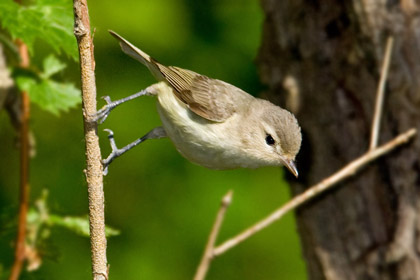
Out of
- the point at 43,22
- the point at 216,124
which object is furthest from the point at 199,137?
the point at 43,22

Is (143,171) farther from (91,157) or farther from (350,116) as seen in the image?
(91,157)

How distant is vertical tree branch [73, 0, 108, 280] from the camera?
1839 millimetres

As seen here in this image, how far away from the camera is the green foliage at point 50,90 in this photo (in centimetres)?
302

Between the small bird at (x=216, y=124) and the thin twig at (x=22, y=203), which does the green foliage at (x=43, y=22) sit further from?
the thin twig at (x=22, y=203)

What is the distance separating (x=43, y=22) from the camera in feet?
8.82

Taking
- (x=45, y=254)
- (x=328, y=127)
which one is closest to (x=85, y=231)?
(x=45, y=254)

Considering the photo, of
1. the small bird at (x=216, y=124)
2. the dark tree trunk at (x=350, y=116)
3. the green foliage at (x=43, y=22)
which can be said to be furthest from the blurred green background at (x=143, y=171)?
the green foliage at (x=43, y=22)

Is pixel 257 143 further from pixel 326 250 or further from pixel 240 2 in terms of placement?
pixel 240 2

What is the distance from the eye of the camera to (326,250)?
4.15 m

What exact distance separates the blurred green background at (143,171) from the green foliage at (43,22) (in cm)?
190

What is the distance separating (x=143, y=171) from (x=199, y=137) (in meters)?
1.86

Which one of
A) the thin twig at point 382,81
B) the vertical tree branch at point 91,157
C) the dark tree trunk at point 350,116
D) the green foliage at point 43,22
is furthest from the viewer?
the dark tree trunk at point 350,116

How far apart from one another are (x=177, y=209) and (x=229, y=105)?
59.0 inches

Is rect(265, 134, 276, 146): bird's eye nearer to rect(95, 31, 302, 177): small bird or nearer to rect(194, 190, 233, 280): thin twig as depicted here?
rect(95, 31, 302, 177): small bird
